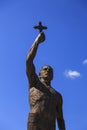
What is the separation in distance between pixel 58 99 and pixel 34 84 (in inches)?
29.9

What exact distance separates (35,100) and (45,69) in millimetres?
968

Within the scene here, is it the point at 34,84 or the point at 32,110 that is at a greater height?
the point at 34,84

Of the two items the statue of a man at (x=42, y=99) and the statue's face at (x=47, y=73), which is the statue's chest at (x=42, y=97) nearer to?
the statue of a man at (x=42, y=99)

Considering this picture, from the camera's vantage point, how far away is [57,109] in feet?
37.0

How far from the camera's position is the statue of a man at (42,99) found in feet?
34.5

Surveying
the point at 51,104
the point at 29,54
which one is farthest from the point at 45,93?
the point at 29,54

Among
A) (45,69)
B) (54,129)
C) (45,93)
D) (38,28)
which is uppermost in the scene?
(38,28)

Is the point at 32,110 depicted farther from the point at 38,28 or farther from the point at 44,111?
the point at 38,28

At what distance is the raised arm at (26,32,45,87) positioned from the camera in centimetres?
1073

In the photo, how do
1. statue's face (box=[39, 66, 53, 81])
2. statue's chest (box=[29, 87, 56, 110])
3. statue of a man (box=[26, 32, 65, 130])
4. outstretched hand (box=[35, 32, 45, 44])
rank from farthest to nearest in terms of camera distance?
1. statue's face (box=[39, 66, 53, 81])
2. outstretched hand (box=[35, 32, 45, 44])
3. statue's chest (box=[29, 87, 56, 110])
4. statue of a man (box=[26, 32, 65, 130])

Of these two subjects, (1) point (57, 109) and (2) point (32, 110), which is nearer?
(2) point (32, 110)

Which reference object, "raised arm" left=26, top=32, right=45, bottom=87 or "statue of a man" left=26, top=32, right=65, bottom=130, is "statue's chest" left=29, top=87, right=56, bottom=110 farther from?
"raised arm" left=26, top=32, right=45, bottom=87

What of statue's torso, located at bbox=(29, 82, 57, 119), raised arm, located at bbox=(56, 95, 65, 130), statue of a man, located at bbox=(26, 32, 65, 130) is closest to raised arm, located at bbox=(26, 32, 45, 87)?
statue of a man, located at bbox=(26, 32, 65, 130)

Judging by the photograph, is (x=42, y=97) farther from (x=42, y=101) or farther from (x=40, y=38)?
(x=40, y=38)
